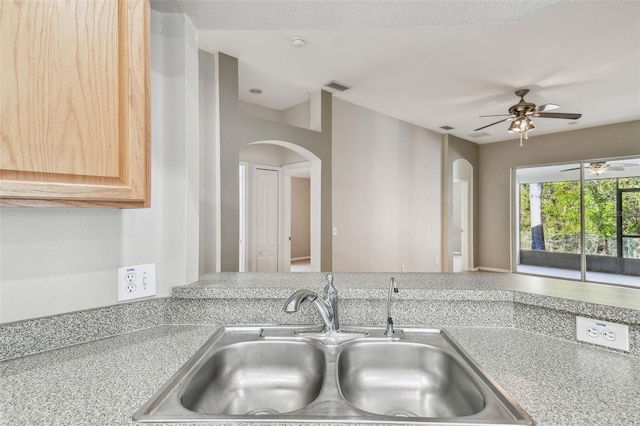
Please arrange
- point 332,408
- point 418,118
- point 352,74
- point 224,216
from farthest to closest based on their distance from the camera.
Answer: point 418,118 → point 352,74 → point 224,216 → point 332,408

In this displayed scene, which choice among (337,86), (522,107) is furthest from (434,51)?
(522,107)

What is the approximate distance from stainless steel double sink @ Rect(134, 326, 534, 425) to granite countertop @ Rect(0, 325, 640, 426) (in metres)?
0.07

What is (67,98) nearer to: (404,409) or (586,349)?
(404,409)

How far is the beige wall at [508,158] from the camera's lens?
5.41 m

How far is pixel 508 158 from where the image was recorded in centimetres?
668


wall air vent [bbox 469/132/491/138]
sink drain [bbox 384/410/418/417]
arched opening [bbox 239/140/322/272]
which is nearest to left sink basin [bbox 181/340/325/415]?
sink drain [bbox 384/410/418/417]

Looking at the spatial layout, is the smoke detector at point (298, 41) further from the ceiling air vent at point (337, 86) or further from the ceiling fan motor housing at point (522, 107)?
the ceiling fan motor housing at point (522, 107)

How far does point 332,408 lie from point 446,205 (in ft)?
19.4

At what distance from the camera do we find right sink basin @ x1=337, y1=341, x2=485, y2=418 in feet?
3.11

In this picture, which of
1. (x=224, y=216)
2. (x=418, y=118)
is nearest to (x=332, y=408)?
(x=224, y=216)

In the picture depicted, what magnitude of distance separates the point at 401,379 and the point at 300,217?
796 cm

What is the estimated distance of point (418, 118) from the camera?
5.23 m

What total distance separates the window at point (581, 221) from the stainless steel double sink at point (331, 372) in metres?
6.12

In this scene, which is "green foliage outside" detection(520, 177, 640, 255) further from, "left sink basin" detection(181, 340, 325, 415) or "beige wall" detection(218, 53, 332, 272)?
"left sink basin" detection(181, 340, 325, 415)
